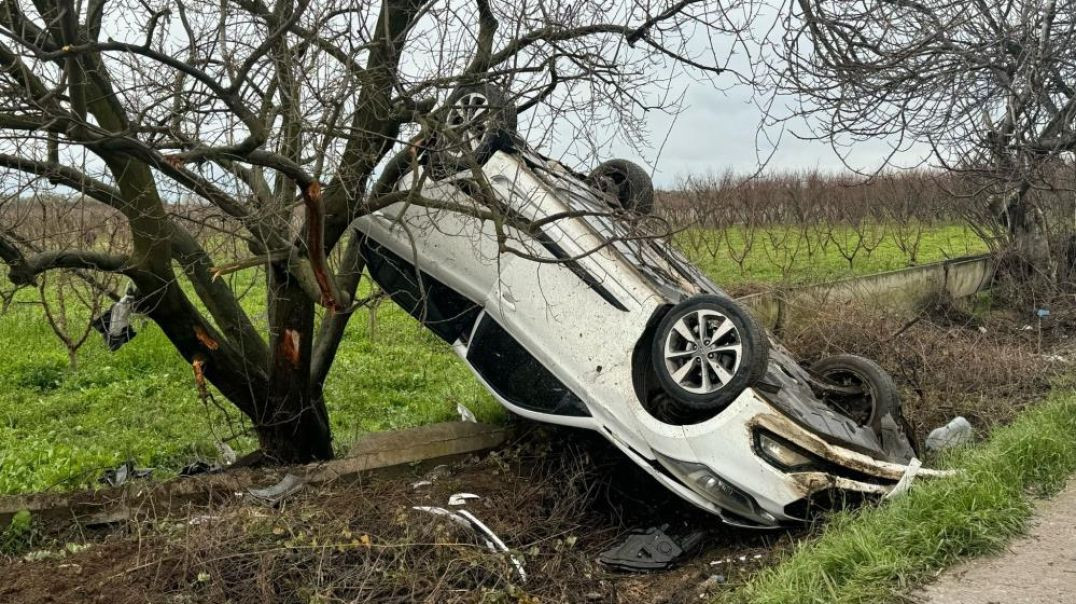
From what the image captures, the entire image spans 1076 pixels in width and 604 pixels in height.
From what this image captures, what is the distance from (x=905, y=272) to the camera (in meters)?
11.6

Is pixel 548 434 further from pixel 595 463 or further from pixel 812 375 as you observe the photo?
pixel 812 375

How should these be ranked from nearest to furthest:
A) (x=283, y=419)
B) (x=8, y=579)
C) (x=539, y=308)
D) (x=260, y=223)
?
(x=8, y=579) < (x=260, y=223) < (x=539, y=308) < (x=283, y=419)

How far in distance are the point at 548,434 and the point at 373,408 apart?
2.68m

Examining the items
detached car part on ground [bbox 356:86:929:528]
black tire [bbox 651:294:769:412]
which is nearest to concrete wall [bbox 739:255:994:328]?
detached car part on ground [bbox 356:86:929:528]

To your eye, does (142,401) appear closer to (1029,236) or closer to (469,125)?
(469,125)

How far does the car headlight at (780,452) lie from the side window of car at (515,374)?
101 centimetres

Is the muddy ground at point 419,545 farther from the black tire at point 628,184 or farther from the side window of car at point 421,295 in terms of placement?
the black tire at point 628,184

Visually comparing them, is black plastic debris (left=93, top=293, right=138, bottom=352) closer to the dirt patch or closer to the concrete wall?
the dirt patch

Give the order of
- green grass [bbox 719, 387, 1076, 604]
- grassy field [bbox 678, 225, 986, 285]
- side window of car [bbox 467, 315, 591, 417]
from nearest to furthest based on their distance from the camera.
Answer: green grass [bbox 719, 387, 1076, 604], side window of car [bbox 467, 315, 591, 417], grassy field [bbox 678, 225, 986, 285]

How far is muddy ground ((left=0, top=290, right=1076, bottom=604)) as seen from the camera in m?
3.78

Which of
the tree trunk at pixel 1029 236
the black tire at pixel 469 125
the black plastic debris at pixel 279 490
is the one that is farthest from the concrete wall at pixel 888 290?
the black plastic debris at pixel 279 490

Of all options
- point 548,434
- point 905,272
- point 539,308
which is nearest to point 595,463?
point 548,434

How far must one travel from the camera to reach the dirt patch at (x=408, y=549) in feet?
12.4

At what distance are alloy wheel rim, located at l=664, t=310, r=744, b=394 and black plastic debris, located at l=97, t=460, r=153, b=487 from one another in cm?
339
